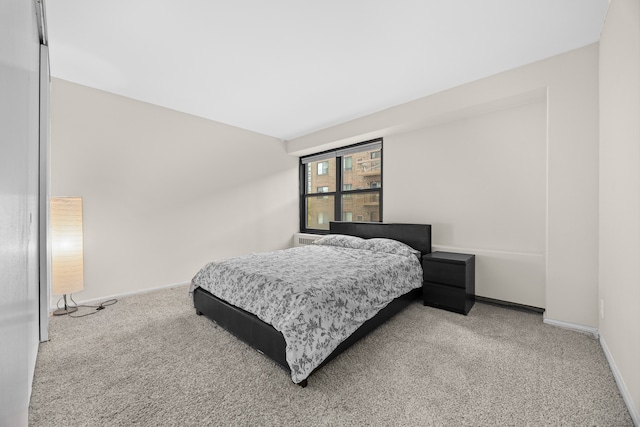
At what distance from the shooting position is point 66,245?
272 centimetres

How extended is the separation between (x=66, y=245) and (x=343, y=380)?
10.0 feet

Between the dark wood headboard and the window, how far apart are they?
34 centimetres

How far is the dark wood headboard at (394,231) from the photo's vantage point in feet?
11.3

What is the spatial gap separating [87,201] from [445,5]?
4070 mm

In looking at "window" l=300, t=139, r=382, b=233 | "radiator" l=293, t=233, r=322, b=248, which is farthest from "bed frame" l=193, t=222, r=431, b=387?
"radiator" l=293, t=233, r=322, b=248

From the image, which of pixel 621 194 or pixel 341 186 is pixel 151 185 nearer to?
pixel 341 186

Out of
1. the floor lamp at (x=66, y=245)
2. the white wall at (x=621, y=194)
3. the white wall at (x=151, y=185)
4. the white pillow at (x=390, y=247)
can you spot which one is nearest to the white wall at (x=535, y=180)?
the white wall at (x=621, y=194)

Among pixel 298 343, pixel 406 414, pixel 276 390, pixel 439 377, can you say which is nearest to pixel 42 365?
pixel 276 390

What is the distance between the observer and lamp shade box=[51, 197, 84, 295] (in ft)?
8.78

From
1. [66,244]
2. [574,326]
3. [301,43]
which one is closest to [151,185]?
[66,244]

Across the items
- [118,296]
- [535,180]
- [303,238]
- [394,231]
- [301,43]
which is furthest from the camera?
[303,238]

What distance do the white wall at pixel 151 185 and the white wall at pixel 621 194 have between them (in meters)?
4.34

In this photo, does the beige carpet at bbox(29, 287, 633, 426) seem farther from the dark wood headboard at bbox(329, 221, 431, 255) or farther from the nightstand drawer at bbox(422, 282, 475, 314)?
the dark wood headboard at bbox(329, 221, 431, 255)

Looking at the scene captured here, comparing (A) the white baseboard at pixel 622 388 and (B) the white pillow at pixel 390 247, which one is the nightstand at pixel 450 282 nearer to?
(B) the white pillow at pixel 390 247
